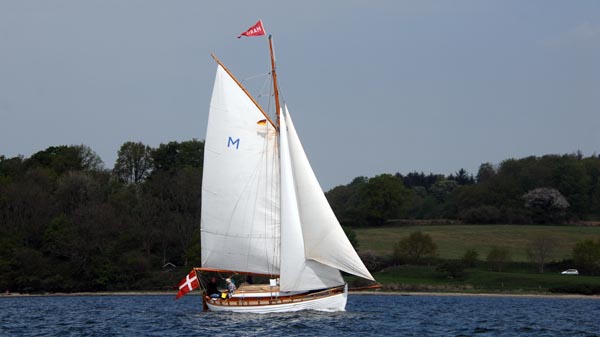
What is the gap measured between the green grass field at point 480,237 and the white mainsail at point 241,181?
66.1 metres

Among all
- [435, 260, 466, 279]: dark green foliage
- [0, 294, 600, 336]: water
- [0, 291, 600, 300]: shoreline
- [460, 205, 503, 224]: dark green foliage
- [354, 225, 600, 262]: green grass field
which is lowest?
[0, 294, 600, 336]: water

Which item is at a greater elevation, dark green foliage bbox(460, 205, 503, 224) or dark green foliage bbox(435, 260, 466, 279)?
dark green foliage bbox(460, 205, 503, 224)

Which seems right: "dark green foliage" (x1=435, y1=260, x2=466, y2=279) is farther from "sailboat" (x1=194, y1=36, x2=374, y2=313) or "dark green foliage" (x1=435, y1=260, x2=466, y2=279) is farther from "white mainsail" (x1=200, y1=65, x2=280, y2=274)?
"white mainsail" (x1=200, y1=65, x2=280, y2=274)

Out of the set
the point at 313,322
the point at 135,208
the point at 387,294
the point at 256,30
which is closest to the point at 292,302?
the point at 313,322

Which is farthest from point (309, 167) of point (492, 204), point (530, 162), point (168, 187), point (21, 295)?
point (530, 162)

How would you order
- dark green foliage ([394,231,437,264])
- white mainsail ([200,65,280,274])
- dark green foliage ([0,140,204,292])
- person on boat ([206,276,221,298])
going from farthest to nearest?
dark green foliage ([394,231,437,264])
dark green foliage ([0,140,204,292])
person on boat ([206,276,221,298])
white mainsail ([200,65,280,274])

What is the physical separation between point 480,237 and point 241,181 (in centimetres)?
9273

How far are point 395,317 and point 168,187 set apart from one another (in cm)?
8010

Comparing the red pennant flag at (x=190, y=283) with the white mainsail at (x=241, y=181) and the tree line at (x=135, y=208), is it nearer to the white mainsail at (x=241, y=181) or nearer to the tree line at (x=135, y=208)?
the white mainsail at (x=241, y=181)

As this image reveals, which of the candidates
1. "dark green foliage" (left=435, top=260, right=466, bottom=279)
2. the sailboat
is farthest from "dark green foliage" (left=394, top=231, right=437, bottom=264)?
the sailboat

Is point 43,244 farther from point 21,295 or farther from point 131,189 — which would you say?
point 131,189

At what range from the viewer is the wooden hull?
54.0m

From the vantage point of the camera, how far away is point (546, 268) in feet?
366

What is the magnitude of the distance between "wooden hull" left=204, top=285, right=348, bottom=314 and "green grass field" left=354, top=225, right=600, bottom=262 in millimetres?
65953
